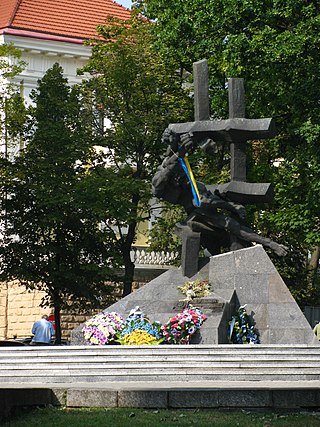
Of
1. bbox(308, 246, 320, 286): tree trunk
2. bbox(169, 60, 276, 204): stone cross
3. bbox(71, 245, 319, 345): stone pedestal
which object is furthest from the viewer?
bbox(308, 246, 320, 286): tree trunk

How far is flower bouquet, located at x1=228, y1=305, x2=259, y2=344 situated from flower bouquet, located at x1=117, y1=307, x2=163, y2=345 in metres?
1.33

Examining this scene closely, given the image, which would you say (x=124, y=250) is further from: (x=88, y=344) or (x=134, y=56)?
(x=88, y=344)

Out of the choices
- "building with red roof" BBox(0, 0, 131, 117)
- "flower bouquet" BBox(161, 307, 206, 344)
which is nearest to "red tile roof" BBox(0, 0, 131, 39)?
"building with red roof" BBox(0, 0, 131, 117)

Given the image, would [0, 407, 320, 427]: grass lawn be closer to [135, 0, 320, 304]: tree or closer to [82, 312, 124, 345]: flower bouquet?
[82, 312, 124, 345]: flower bouquet

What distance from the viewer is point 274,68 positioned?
111 feet

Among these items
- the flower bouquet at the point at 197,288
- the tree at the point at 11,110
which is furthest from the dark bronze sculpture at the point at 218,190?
the tree at the point at 11,110

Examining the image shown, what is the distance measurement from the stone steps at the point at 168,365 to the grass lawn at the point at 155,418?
3.03m

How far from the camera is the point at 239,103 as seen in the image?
81.6ft

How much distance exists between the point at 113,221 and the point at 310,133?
27.9 ft

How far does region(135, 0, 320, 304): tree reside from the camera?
1296 inches

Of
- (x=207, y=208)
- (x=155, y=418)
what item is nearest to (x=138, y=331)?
(x=207, y=208)

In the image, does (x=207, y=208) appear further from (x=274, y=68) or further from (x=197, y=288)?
(x=274, y=68)

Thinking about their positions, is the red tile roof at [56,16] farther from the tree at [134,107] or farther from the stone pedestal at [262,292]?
the stone pedestal at [262,292]

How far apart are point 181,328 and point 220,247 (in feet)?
10.7
